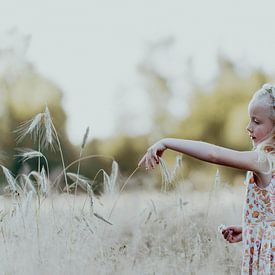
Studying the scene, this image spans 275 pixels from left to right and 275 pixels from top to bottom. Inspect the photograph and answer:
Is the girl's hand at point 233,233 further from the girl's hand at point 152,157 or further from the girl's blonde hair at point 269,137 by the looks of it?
the girl's hand at point 152,157

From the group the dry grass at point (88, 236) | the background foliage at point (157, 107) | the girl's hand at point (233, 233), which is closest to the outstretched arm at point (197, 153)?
the girl's hand at point (233, 233)

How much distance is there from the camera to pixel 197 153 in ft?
6.68

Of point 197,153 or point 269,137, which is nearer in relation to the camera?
point 197,153

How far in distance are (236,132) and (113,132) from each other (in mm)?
2452

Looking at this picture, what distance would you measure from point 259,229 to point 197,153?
0.44 metres

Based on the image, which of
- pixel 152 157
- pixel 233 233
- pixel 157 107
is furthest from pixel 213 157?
pixel 157 107

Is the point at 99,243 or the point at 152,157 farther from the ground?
the point at 152,157

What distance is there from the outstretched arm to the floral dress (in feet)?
0.58

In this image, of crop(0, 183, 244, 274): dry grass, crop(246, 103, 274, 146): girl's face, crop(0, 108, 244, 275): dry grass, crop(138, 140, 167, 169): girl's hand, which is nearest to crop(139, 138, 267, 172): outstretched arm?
crop(138, 140, 167, 169): girl's hand

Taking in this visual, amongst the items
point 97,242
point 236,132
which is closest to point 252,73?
point 236,132

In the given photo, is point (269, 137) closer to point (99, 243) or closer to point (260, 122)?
point (260, 122)

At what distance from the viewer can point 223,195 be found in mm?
4312

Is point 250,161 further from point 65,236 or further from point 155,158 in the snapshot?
point 65,236

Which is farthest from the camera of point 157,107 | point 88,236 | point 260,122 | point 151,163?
point 157,107
